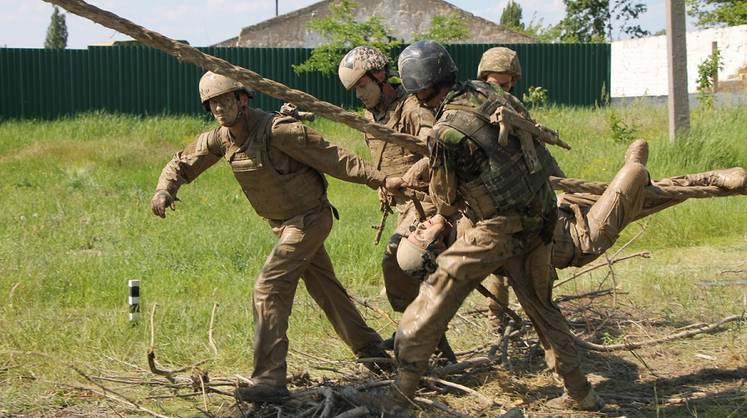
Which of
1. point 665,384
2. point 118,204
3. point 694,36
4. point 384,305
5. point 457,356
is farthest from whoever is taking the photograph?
point 694,36

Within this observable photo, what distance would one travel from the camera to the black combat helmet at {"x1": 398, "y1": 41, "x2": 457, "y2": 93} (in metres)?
4.90

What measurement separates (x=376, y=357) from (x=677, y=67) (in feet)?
29.0

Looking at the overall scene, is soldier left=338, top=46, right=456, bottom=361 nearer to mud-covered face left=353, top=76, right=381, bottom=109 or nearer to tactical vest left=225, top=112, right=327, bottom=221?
mud-covered face left=353, top=76, right=381, bottom=109

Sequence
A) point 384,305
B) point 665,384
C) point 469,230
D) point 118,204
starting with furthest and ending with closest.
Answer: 1. point 118,204
2. point 384,305
3. point 665,384
4. point 469,230

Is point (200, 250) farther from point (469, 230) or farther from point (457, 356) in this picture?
point (469, 230)

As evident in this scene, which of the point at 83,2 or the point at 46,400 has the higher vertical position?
the point at 83,2

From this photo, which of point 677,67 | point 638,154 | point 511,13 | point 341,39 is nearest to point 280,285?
point 638,154

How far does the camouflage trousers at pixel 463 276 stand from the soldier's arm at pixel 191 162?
1611 millimetres

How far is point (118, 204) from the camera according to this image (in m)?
13.4

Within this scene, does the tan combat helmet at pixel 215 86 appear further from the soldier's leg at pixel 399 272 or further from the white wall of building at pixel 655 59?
the white wall of building at pixel 655 59

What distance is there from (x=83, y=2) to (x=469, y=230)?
2.14 meters

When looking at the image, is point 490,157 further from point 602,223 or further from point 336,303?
point 336,303

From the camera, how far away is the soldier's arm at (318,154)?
550cm

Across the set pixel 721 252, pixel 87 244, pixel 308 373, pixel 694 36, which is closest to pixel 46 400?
pixel 308 373
